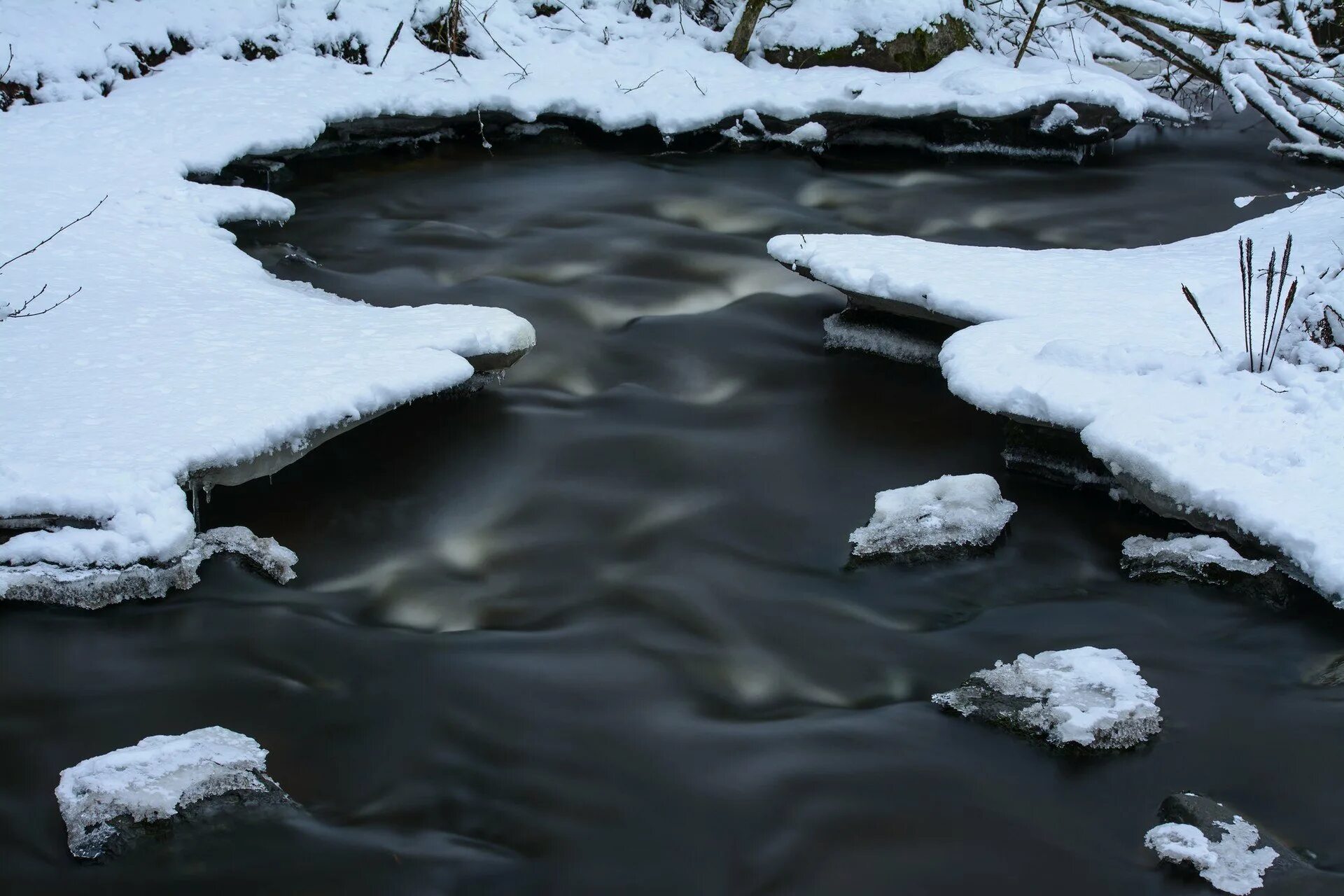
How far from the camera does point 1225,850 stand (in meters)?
3.05

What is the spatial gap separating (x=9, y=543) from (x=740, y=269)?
4.11 metres

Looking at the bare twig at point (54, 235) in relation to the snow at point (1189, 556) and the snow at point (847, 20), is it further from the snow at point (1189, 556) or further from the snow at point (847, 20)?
the snow at point (847, 20)

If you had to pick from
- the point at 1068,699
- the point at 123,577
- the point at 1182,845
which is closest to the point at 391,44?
the point at 123,577

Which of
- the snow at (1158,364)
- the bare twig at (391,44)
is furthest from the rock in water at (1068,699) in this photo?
the bare twig at (391,44)

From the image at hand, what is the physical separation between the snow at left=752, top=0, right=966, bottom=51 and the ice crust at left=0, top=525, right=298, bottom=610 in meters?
6.49

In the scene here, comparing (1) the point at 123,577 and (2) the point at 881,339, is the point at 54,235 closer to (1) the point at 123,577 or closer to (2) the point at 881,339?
(1) the point at 123,577

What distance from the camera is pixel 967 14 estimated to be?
9.19 metres

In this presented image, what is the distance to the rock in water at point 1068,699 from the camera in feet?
11.3

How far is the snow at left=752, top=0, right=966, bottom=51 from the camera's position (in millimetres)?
8898

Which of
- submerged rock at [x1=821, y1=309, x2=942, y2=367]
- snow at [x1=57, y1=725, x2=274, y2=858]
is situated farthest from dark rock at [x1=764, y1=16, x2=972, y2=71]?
snow at [x1=57, y1=725, x2=274, y2=858]

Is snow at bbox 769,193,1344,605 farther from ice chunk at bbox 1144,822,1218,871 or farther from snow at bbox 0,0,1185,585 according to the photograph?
snow at bbox 0,0,1185,585

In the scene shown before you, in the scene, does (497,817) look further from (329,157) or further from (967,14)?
(967,14)

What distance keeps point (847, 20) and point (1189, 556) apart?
6133 mm

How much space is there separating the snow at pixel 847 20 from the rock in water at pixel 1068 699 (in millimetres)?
6368
